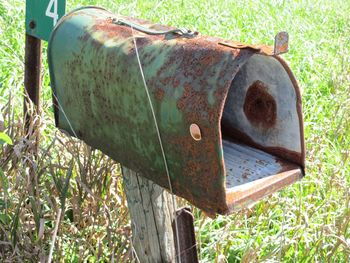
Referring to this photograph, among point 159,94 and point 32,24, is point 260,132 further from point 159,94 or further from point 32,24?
point 32,24

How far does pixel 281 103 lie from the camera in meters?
1.91

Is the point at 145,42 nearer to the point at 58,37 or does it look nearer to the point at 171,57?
the point at 171,57

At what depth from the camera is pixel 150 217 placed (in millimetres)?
2164

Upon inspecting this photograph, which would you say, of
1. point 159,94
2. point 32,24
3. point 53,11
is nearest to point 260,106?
point 159,94

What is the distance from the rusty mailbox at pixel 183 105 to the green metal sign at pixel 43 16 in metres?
0.26

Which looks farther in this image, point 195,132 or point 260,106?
point 260,106

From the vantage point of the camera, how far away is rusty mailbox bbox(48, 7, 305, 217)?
1.60m

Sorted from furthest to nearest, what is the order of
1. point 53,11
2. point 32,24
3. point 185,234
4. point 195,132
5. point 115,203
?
point 115,203 < point 32,24 < point 53,11 < point 185,234 < point 195,132

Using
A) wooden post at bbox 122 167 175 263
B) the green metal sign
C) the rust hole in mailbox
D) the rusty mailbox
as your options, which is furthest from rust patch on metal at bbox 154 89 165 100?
the green metal sign

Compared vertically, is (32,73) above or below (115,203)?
above

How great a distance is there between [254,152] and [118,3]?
3909 millimetres

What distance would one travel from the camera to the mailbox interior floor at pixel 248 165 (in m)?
1.89

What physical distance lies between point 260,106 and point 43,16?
1.01 m

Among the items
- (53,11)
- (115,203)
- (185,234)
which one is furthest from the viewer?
(115,203)
